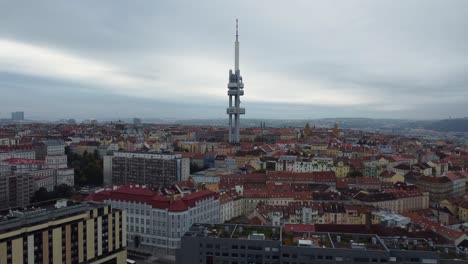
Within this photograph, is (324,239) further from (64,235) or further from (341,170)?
(341,170)

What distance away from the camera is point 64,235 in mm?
22312

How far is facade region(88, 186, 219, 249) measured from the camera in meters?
29.8

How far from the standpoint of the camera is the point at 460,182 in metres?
49.2

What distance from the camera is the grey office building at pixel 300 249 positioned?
64.3 feet

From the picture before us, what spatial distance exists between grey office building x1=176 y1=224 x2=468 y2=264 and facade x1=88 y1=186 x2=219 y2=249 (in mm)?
7137

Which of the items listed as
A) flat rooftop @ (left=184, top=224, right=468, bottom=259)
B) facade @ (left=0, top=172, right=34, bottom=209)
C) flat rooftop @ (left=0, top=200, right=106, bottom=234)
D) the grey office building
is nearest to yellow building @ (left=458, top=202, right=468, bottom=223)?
flat rooftop @ (left=184, top=224, right=468, bottom=259)

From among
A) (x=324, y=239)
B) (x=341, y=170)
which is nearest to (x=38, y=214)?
(x=324, y=239)

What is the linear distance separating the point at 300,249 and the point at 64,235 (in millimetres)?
11623

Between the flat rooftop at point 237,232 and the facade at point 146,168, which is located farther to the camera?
the facade at point 146,168

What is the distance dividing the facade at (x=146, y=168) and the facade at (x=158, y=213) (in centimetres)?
1848

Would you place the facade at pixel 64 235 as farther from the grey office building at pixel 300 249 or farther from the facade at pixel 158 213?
the grey office building at pixel 300 249

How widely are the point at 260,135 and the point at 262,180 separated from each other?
6147 centimetres

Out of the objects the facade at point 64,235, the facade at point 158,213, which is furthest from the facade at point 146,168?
the facade at point 64,235

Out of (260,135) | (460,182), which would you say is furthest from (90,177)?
(260,135)
